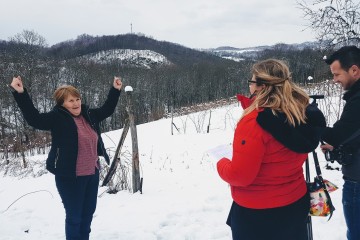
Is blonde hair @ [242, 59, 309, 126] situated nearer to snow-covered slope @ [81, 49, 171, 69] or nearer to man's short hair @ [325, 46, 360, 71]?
man's short hair @ [325, 46, 360, 71]

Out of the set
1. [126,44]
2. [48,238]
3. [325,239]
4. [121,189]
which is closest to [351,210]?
[325,239]

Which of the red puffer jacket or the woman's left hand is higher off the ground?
the woman's left hand

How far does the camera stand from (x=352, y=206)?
225 centimetres

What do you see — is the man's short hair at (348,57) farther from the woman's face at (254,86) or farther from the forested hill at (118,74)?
the forested hill at (118,74)

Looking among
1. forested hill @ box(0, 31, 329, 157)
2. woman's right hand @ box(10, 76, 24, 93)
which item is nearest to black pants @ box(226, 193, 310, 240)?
woman's right hand @ box(10, 76, 24, 93)

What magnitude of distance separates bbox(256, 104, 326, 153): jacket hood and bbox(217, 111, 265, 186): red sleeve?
46 millimetres

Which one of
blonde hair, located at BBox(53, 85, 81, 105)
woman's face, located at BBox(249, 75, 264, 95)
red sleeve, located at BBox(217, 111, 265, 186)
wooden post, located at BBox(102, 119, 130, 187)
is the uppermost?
woman's face, located at BBox(249, 75, 264, 95)

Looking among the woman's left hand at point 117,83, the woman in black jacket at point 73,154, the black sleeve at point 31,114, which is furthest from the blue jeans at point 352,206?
the black sleeve at point 31,114

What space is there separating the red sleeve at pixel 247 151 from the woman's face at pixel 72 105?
1787 millimetres

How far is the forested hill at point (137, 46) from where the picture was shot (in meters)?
120

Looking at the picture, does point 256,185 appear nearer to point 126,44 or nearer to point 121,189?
point 121,189

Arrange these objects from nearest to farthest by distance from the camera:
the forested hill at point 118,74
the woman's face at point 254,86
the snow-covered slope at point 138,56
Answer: the woman's face at point 254,86, the forested hill at point 118,74, the snow-covered slope at point 138,56

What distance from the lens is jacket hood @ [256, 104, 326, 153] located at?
1626mm

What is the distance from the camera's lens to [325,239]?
10.9 feet
